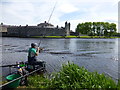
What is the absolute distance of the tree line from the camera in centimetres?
15025

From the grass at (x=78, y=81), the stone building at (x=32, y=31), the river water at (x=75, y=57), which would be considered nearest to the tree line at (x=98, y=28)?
the stone building at (x=32, y=31)

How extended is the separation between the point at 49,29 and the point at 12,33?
45.8 metres

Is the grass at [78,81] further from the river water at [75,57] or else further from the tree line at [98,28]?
the tree line at [98,28]

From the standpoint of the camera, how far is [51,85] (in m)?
7.02

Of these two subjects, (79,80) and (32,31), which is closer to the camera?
(79,80)

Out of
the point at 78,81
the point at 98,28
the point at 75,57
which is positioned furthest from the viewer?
the point at 98,28

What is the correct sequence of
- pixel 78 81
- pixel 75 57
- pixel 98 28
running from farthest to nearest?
pixel 98 28 → pixel 75 57 → pixel 78 81

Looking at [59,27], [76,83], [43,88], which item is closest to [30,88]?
[43,88]

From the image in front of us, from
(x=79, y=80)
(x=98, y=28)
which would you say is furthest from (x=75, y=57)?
(x=98, y=28)

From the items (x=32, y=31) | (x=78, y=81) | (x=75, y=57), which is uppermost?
(x=32, y=31)

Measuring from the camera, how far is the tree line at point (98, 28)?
15025 centimetres

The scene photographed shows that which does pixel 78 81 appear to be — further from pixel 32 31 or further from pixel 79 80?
pixel 32 31

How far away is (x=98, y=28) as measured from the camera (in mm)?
152625

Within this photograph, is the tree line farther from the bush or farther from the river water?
the bush
